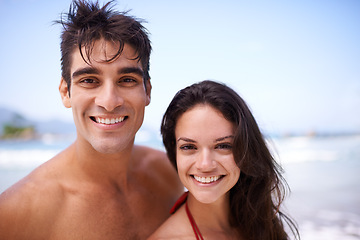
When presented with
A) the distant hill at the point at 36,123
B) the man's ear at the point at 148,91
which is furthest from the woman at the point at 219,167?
the distant hill at the point at 36,123

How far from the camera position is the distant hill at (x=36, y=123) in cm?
2289

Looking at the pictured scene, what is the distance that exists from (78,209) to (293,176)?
10502 mm

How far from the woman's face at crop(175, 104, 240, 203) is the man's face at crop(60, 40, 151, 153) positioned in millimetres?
552

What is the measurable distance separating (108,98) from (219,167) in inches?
44.0

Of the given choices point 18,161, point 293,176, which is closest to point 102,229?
point 293,176

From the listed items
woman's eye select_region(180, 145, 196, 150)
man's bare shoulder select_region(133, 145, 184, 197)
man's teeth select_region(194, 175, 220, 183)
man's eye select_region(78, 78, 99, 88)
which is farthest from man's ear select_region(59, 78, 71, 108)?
man's teeth select_region(194, 175, 220, 183)

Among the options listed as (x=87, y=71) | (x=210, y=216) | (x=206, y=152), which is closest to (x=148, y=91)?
(x=87, y=71)

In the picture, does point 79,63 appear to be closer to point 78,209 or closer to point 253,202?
point 78,209

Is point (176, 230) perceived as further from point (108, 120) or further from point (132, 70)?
point (132, 70)

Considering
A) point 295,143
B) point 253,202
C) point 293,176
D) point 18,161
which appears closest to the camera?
point 253,202

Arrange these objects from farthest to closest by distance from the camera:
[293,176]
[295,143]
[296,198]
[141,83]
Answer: [295,143] < [293,176] < [296,198] < [141,83]

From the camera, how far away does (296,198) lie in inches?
367

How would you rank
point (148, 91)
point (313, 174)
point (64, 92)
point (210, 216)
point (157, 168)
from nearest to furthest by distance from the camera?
point (210, 216) < point (64, 92) < point (148, 91) < point (157, 168) < point (313, 174)

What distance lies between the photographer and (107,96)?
283 cm
